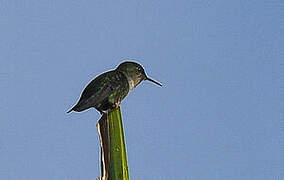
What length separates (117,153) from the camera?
263 cm

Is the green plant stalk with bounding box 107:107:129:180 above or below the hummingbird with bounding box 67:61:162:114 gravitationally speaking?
below

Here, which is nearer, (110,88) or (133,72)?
(110,88)

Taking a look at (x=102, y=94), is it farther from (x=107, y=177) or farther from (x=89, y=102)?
(x=107, y=177)

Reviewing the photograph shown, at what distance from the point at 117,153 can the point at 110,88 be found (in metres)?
0.31

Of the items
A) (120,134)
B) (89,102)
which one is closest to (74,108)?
(89,102)

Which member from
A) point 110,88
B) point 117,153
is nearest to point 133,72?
point 110,88

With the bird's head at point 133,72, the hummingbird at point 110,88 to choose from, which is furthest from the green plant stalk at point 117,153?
the bird's head at point 133,72

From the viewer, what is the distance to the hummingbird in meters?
2.65

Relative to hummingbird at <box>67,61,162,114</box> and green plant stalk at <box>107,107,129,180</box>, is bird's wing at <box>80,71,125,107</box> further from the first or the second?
green plant stalk at <box>107,107,129,180</box>

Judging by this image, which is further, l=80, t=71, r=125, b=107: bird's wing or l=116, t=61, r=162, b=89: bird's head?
l=116, t=61, r=162, b=89: bird's head

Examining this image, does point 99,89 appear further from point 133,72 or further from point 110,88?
point 133,72

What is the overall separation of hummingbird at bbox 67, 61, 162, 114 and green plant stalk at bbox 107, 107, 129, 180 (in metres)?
0.11

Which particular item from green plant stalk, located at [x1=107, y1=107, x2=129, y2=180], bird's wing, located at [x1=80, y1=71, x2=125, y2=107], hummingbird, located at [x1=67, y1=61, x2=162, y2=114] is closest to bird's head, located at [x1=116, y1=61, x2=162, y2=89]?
hummingbird, located at [x1=67, y1=61, x2=162, y2=114]

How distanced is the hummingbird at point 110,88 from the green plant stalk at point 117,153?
108 mm
